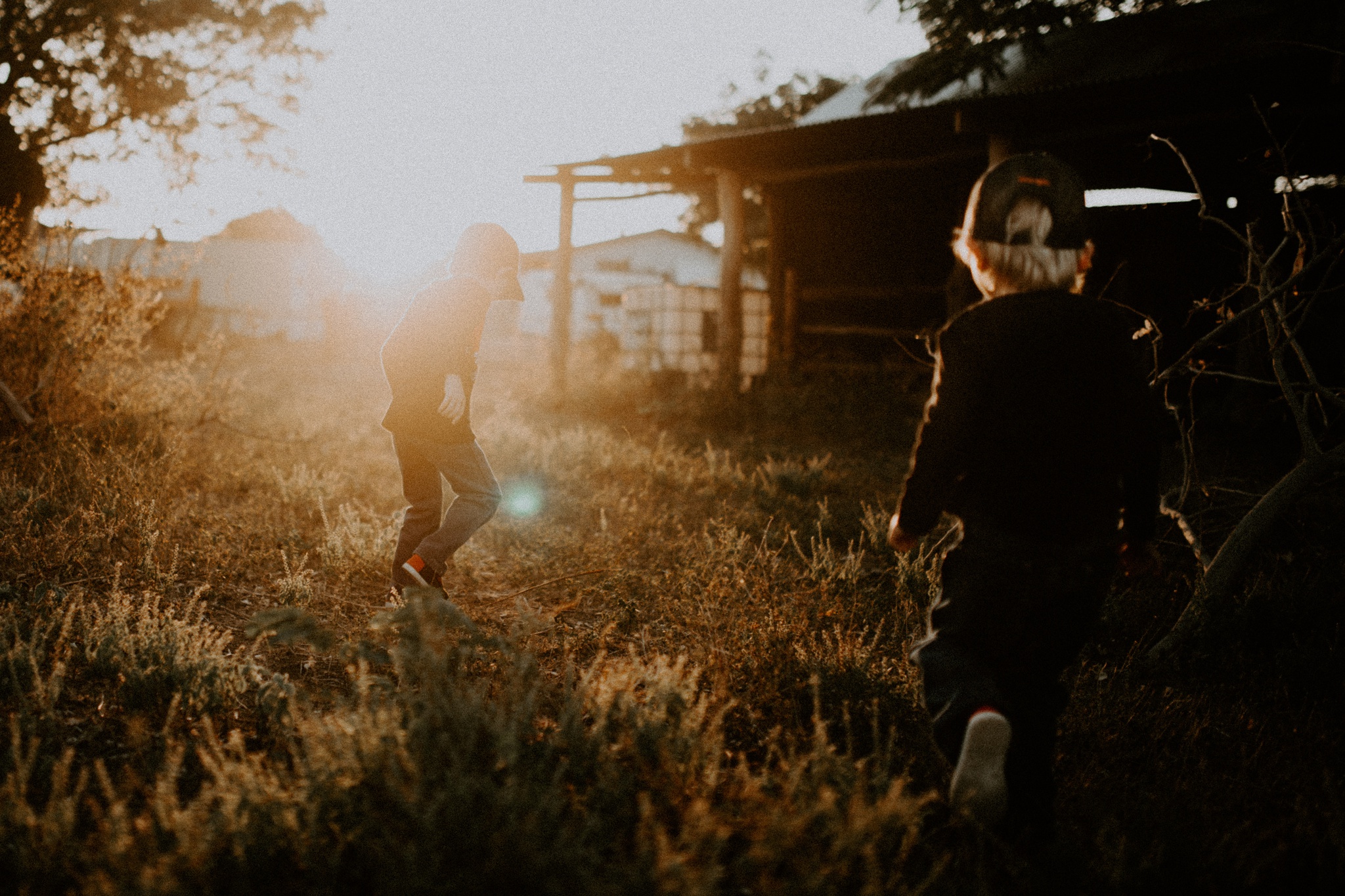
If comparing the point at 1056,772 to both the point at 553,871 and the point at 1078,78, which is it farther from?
the point at 1078,78

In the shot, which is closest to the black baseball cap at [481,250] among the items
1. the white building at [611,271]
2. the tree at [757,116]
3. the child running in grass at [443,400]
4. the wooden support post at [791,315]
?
the child running in grass at [443,400]

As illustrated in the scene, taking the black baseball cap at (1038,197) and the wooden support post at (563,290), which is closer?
the black baseball cap at (1038,197)

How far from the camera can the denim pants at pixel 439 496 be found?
10.5ft

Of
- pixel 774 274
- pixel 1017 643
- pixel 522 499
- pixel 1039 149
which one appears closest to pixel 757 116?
pixel 774 274

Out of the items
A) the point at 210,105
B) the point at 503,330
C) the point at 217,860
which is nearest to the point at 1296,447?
the point at 217,860

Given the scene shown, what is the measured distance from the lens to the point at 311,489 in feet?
16.1

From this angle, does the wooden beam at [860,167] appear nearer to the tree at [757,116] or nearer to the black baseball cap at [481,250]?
the black baseball cap at [481,250]

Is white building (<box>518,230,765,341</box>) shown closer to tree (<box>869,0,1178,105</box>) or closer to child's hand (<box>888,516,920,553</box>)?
tree (<box>869,0,1178,105</box>)

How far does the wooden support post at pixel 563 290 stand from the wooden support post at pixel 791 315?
307 cm

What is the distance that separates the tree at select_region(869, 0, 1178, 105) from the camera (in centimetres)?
861

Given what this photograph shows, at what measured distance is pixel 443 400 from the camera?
122 inches

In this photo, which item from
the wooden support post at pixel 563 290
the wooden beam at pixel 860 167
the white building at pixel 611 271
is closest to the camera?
the wooden beam at pixel 860 167

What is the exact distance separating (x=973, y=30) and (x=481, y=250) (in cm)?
771

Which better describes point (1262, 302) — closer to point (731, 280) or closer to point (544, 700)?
point (544, 700)
